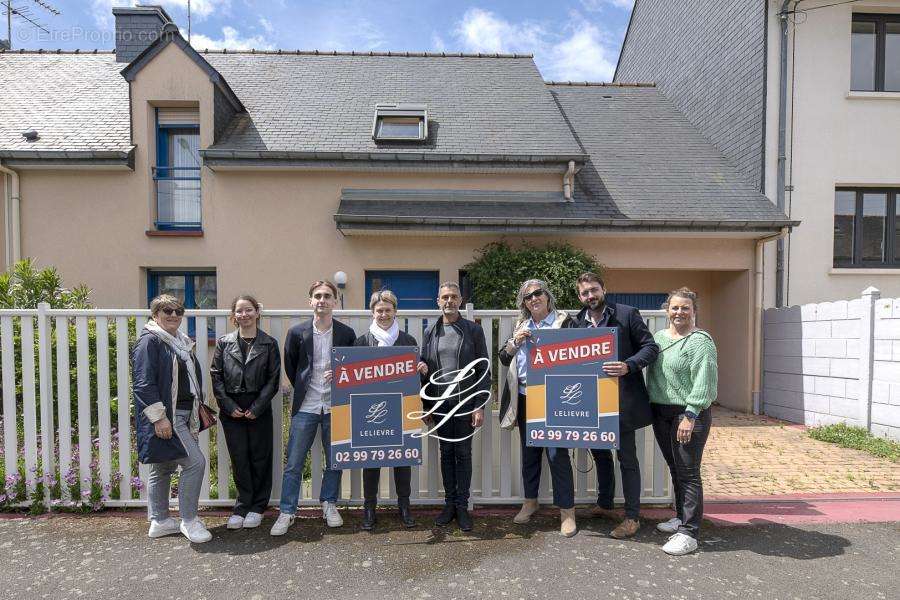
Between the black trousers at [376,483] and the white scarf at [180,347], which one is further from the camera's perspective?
the black trousers at [376,483]

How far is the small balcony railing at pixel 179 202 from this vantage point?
894cm

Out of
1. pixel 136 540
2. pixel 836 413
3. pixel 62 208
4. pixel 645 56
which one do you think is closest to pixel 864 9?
pixel 645 56

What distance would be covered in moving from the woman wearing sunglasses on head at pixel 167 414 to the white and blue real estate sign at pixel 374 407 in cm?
107

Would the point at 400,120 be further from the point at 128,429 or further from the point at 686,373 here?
the point at 686,373

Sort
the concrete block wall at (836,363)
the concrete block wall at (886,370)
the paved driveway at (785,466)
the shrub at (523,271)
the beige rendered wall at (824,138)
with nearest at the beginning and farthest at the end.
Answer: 1. the paved driveway at (785,466)
2. the concrete block wall at (886,370)
3. the concrete block wall at (836,363)
4. the shrub at (523,271)
5. the beige rendered wall at (824,138)

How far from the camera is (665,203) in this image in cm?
882

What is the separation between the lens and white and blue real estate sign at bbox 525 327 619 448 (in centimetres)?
375

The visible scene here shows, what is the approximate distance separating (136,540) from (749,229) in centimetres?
932

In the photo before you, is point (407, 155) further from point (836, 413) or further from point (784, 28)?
point (836, 413)

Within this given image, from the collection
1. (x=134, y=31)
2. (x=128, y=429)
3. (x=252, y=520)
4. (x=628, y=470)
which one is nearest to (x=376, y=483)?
(x=252, y=520)

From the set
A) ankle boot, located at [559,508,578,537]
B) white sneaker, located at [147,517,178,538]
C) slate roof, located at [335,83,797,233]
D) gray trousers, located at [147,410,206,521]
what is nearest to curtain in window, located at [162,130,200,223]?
slate roof, located at [335,83,797,233]

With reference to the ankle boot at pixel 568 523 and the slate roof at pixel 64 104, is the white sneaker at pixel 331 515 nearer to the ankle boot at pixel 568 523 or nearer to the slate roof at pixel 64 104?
the ankle boot at pixel 568 523

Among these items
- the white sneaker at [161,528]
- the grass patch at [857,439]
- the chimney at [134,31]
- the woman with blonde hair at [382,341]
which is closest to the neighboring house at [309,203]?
the grass patch at [857,439]

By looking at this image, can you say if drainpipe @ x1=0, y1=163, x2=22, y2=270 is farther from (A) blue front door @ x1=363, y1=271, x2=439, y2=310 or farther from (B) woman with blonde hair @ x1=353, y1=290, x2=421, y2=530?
(B) woman with blonde hair @ x1=353, y1=290, x2=421, y2=530
